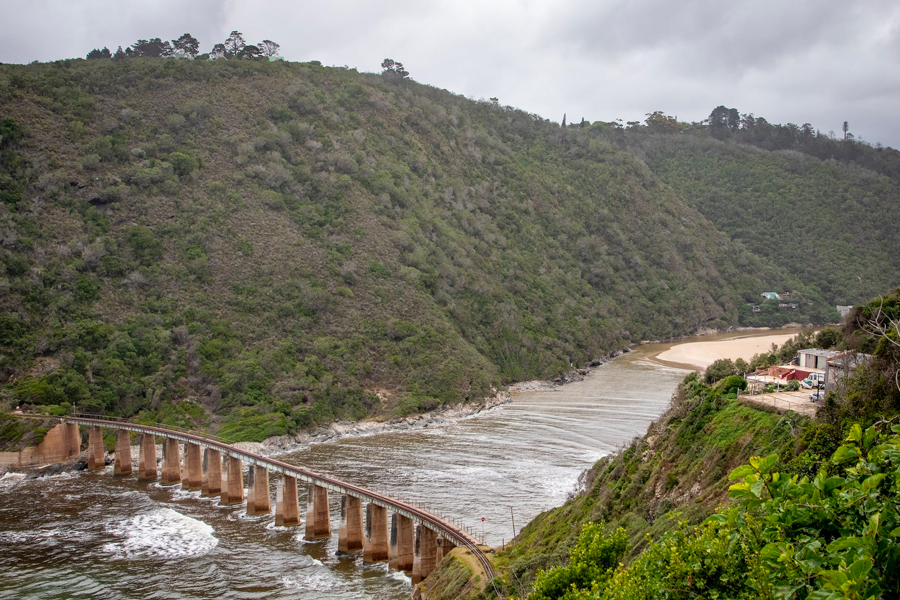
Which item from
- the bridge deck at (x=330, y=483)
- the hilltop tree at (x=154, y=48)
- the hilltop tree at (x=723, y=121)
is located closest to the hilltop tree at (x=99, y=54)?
the hilltop tree at (x=154, y=48)

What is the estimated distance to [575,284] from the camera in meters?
108

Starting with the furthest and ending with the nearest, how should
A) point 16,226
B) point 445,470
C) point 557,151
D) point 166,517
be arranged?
point 557,151 → point 16,226 → point 445,470 → point 166,517

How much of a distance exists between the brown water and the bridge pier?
A: 1570 mm

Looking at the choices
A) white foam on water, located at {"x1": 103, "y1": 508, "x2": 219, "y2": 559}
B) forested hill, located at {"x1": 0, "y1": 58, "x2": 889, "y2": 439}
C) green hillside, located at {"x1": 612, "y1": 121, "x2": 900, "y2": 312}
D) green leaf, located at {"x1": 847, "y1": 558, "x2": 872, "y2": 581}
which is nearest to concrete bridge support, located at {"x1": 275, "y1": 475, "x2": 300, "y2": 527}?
white foam on water, located at {"x1": 103, "y1": 508, "x2": 219, "y2": 559}

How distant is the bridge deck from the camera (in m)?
33.2

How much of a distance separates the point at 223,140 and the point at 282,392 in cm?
4295

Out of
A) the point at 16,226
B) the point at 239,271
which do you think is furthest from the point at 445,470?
the point at 16,226

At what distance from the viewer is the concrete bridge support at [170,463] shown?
180 ft

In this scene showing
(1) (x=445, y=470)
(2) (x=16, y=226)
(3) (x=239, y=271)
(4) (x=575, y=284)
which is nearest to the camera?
(1) (x=445, y=470)

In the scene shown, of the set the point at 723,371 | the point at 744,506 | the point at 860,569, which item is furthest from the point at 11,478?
the point at 860,569

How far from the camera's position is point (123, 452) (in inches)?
2217

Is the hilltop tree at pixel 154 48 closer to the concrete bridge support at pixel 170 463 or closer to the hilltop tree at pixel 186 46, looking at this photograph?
the hilltop tree at pixel 186 46

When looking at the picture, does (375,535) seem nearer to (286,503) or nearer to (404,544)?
(404,544)

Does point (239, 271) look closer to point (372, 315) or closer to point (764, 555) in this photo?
point (372, 315)
